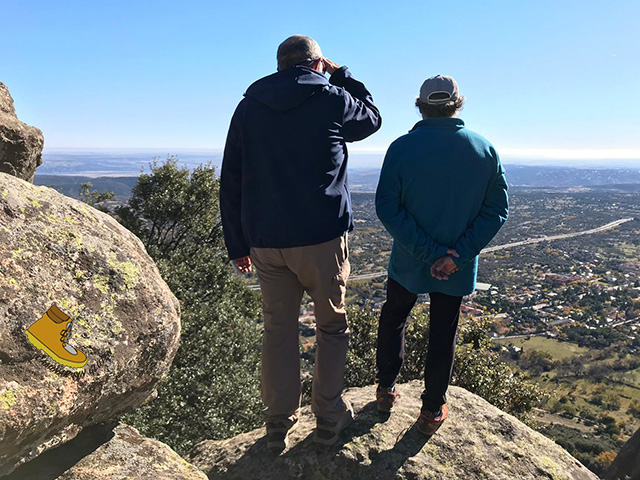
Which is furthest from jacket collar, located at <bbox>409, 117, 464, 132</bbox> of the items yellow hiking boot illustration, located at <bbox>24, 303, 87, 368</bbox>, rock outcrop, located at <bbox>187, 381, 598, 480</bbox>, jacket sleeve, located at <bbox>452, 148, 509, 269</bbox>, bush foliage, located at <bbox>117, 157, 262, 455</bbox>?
bush foliage, located at <bbox>117, 157, 262, 455</bbox>

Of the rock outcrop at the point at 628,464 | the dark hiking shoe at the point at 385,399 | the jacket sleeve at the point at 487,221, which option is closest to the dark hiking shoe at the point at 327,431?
the dark hiking shoe at the point at 385,399

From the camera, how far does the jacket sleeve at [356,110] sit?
3322 millimetres

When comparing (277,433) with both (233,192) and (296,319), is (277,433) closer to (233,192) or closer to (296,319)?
(296,319)

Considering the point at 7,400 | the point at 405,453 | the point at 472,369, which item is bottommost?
the point at 472,369

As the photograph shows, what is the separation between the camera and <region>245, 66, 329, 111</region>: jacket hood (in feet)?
10.3

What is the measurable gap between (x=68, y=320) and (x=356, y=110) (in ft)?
8.74

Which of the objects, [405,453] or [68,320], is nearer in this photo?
[68,320]

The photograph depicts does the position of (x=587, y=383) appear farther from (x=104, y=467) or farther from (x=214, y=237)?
(x=104, y=467)

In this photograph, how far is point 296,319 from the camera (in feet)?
11.8

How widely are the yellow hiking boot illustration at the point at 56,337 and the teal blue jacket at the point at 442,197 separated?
8.22 feet

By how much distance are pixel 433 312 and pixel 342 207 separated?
4.22 feet

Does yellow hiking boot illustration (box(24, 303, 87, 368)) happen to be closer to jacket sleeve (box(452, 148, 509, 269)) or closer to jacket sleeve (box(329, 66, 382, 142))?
jacket sleeve (box(329, 66, 382, 142))

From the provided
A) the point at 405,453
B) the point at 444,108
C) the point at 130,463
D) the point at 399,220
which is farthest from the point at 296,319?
the point at 444,108

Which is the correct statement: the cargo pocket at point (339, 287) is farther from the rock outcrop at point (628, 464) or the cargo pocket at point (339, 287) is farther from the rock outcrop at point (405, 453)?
the rock outcrop at point (628, 464)
